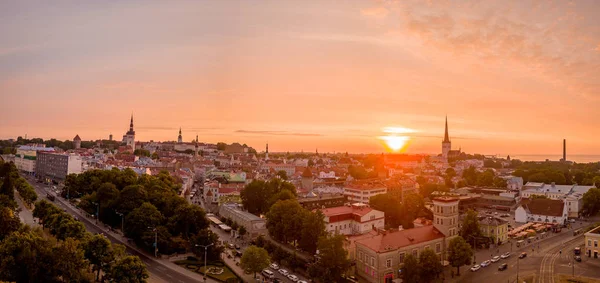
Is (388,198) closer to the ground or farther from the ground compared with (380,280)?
farther from the ground

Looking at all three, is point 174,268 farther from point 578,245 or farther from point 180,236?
point 578,245

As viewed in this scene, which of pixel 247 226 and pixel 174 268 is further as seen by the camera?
pixel 247 226

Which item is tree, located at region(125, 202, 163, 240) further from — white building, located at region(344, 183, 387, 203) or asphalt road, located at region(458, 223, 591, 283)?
white building, located at region(344, 183, 387, 203)

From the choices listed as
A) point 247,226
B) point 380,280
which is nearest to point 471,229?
point 380,280

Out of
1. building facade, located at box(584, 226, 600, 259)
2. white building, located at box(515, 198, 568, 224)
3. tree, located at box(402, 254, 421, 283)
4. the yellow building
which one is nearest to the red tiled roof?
tree, located at box(402, 254, 421, 283)

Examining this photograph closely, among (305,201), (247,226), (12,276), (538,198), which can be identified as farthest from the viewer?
(538,198)

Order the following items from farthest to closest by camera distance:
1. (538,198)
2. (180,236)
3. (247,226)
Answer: (538,198) < (247,226) < (180,236)

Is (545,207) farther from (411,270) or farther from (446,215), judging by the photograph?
(411,270)
